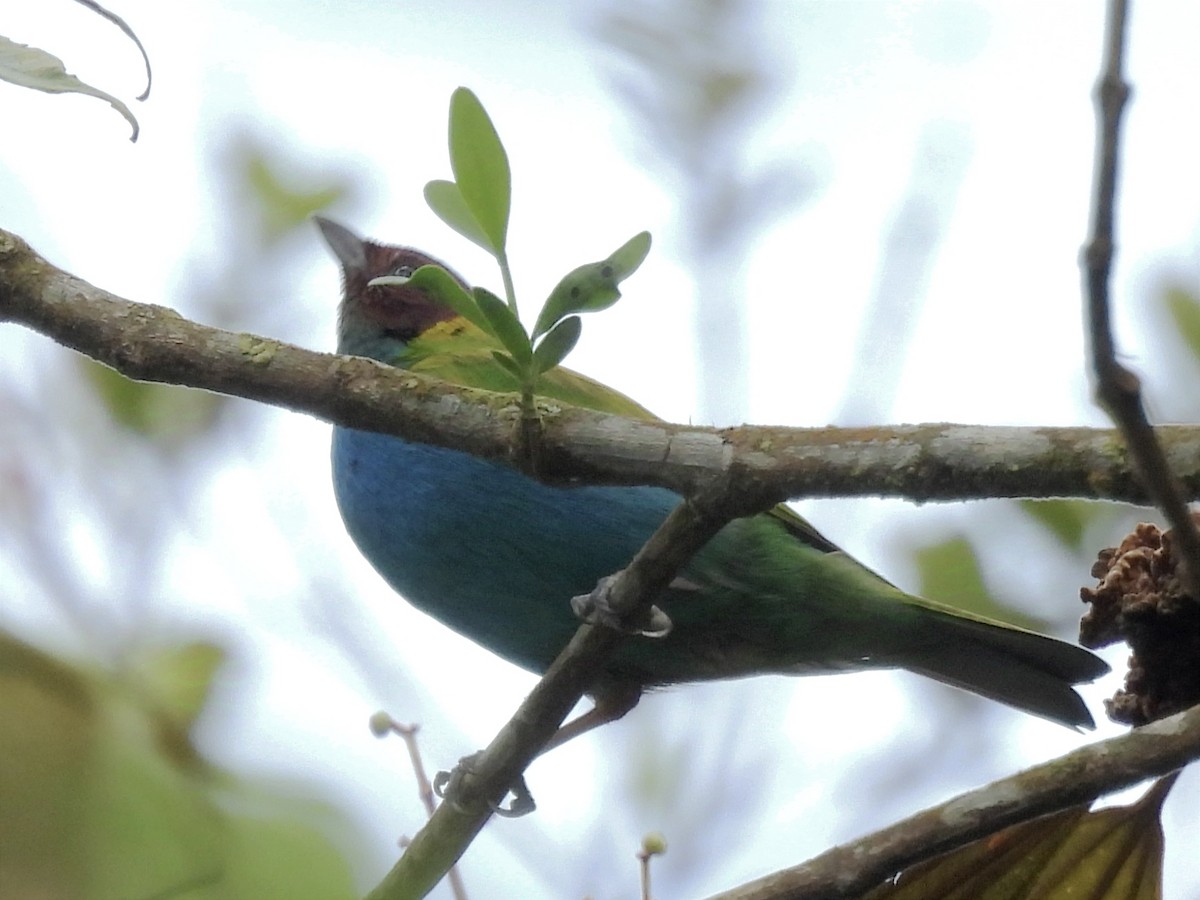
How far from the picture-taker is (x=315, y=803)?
3.30 ft

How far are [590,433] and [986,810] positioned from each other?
2.72 ft

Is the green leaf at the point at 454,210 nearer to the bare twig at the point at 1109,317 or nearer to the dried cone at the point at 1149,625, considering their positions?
the bare twig at the point at 1109,317

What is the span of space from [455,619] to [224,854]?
2688mm

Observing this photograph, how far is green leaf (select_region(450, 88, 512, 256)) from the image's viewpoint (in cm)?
201

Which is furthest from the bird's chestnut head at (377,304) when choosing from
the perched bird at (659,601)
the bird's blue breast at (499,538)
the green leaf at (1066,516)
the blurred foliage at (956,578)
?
the green leaf at (1066,516)

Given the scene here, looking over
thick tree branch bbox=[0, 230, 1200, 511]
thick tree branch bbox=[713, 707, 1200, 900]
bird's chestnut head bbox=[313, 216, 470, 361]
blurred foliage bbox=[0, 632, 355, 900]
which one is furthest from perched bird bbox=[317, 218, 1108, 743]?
blurred foliage bbox=[0, 632, 355, 900]

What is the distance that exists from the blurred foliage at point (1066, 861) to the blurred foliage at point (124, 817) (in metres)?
1.56

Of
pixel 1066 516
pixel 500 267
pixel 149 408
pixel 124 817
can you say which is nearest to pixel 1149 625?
pixel 1066 516

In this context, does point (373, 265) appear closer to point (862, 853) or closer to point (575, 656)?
point (575, 656)

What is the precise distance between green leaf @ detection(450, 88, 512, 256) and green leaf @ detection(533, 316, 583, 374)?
17cm

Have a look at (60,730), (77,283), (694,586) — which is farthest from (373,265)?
(60,730)

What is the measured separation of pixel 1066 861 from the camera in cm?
235

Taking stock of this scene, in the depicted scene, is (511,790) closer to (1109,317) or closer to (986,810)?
(986,810)

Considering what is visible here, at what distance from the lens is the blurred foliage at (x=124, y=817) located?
0.88 m
